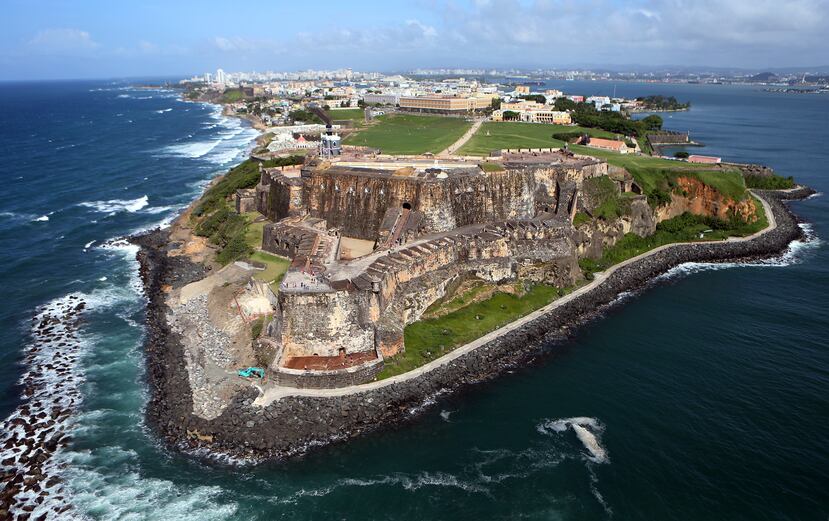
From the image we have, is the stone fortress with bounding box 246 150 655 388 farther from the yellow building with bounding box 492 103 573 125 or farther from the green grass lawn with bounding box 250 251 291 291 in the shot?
the yellow building with bounding box 492 103 573 125

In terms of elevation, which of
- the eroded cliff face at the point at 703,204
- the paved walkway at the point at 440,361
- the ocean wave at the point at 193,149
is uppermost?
the ocean wave at the point at 193,149

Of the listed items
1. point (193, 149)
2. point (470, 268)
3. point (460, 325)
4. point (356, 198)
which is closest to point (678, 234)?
point (470, 268)

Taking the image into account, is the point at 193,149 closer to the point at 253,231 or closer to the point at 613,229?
the point at 253,231

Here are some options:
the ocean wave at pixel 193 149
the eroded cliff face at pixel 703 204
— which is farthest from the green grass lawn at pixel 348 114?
the eroded cliff face at pixel 703 204

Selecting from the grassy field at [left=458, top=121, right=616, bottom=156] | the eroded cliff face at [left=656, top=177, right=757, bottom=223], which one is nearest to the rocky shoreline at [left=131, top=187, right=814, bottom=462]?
the eroded cliff face at [left=656, top=177, right=757, bottom=223]

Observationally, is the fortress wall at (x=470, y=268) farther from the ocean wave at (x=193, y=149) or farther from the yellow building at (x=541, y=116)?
the ocean wave at (x=193, y=149)

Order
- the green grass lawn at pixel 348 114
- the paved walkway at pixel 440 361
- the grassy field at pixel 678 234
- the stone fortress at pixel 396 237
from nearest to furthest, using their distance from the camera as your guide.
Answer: the paved walkway at pixel 440 361
the stone fortress at pixel 396 237
the grassy field at pixel 678 234
the green grass lawn at pixel 348 114

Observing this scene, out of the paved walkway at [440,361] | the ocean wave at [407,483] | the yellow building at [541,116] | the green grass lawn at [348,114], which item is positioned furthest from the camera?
the green grass lawn at [348,114]

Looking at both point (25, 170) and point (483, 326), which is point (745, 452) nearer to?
point (483, 326)
